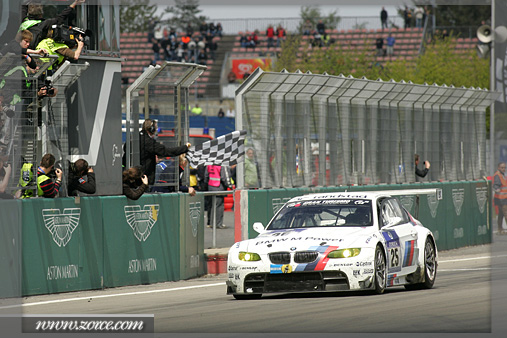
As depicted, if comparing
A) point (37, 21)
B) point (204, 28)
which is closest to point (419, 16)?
point (204, 28)

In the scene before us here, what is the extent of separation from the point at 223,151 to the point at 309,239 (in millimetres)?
5529

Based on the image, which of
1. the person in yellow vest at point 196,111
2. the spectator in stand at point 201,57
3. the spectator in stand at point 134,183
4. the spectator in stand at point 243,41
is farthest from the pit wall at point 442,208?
the spectator in stand at point 243,41

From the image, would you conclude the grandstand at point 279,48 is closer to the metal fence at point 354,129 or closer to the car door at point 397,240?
the metal fence at point 354,129

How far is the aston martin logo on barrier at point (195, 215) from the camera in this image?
52.8ft

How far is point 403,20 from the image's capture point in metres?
57.0

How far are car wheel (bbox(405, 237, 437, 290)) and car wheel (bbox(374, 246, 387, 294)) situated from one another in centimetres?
131

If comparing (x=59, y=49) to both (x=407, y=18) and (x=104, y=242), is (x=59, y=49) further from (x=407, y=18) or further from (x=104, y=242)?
(x=407, y=18)

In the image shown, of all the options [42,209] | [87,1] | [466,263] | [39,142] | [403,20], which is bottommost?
[466,263]

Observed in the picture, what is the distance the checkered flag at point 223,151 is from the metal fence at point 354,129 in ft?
0.73

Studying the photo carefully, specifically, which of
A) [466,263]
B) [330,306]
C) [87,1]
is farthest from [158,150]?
[466,263]

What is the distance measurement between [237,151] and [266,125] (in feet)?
2.88

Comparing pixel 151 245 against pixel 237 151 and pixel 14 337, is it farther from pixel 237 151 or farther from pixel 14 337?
pixel 14 337

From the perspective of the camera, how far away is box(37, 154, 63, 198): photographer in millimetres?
13086

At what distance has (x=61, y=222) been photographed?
1325cm
